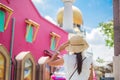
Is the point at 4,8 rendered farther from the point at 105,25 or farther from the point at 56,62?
the point at 105,25

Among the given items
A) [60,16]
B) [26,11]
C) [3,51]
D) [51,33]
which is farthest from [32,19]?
[60,16]

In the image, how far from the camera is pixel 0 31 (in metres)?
7.39

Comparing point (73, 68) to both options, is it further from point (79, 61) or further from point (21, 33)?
point (21, 33)

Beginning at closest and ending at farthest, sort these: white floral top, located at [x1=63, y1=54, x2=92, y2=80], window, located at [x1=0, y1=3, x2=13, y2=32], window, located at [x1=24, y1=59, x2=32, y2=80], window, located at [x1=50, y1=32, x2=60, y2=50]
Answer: white floral top, located at [x1=63, y1=54, x2=92, y2=80], window, located at [x1=0, y1=3, x2=13, y2=32], window, located at [x1=24, y1=59, x2=32, y2=80], window, located at [x1=50, y1=32, x2=60, y2=50]

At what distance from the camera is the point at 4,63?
7254mm

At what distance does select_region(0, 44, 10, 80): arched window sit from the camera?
7117 mm

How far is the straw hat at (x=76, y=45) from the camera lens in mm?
4086

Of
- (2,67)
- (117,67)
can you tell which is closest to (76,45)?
(2,67)

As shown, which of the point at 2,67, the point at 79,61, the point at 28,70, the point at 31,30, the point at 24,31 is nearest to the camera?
the point at 79,61

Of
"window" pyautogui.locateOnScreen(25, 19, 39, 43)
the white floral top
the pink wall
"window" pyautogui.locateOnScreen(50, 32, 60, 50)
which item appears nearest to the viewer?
the white floral top

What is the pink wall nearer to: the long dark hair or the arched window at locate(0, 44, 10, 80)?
the arched window at locate(0, 44, 10, 80)

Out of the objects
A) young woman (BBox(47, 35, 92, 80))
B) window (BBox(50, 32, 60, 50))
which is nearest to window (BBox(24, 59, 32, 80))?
window (BBox(50, 32, 60, 50))

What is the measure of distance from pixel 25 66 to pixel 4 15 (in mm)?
1568

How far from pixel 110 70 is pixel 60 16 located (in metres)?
18.9
